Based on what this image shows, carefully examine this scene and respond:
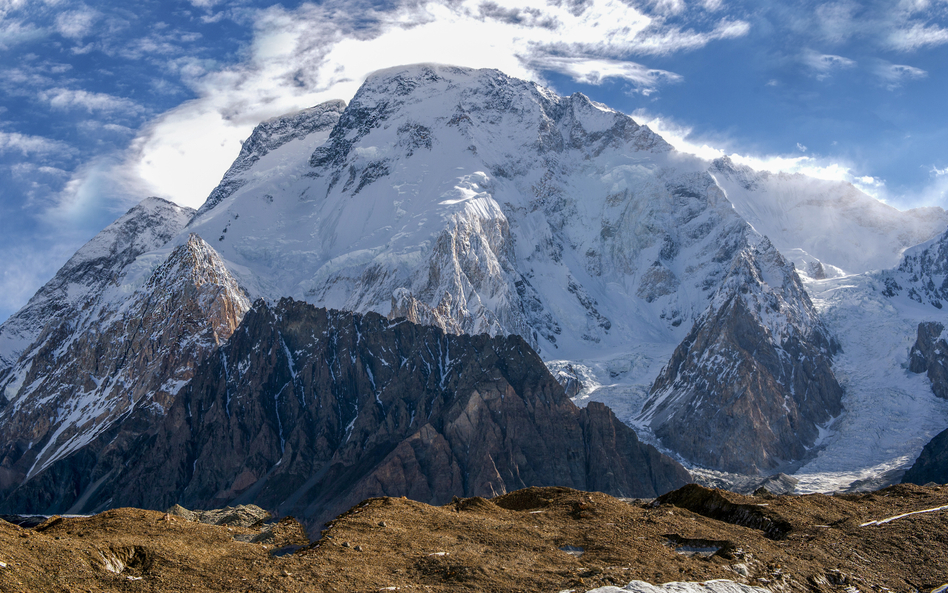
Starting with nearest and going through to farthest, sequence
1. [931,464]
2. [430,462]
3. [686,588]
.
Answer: [686,588]
[430,462]
[931,464]

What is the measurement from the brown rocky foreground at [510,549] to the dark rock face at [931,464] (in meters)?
156

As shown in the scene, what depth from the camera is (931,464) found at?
620 feet

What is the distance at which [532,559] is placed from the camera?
34844mm

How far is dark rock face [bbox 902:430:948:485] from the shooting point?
185m

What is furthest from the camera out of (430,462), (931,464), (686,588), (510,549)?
(931,464)

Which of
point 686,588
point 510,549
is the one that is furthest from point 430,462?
point 686,588

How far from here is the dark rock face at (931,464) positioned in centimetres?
18488

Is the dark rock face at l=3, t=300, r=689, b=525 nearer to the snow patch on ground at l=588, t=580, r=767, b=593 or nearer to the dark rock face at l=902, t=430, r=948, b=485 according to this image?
the dark rock face at l=902, t=430, r=948, b=485

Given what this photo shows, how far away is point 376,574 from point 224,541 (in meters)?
7.46

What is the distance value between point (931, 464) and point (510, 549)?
184 m

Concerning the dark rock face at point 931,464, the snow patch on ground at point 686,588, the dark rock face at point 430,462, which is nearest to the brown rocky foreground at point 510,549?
the snow patch on ground at point 686,588

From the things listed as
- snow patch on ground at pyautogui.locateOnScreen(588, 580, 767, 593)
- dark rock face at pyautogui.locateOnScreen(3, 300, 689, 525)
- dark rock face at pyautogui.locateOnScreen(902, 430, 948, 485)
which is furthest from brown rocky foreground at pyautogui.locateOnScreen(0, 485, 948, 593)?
dark rock face at pyautogui.locateOnScreen(902, 430, 948, 485)

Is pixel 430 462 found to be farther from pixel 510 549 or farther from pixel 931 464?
pixel 510 549

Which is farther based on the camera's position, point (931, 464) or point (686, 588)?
point (931, 464)
